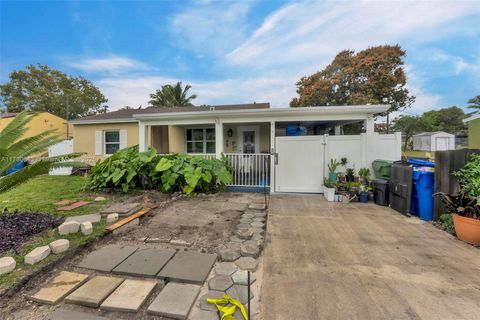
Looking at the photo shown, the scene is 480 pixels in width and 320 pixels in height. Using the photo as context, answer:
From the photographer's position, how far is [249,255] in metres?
2.83

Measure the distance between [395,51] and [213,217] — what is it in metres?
19.9

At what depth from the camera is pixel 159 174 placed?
6.40 metres

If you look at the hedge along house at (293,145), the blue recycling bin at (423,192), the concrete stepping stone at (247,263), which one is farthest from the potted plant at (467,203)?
the concrete stepping stone at (247,263)

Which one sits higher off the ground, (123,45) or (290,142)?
(123,45)

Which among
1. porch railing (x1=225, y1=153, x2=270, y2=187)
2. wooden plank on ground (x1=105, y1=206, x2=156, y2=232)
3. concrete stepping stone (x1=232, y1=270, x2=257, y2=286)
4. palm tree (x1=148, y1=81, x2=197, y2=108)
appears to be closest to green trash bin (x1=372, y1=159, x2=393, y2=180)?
porch railing (x1=225, y1=153, x2=270, y2=187)

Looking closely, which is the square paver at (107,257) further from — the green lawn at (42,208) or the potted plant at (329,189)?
the potted plant at (329,189)

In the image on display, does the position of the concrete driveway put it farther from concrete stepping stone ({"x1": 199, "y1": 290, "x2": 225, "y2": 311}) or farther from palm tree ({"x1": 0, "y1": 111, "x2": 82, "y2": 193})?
palm tree ({"x1": 0, "y1": 111, "x2": 82, "y2": 193})

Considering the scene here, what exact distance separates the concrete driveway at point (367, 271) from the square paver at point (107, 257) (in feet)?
5.89

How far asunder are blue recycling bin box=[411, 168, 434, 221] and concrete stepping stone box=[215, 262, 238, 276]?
411 cm

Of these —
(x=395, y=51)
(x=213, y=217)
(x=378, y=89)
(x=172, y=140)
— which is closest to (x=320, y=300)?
(x=213, y=217)

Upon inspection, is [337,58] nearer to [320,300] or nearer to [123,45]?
[123,45]

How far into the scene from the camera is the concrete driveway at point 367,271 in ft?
6.21

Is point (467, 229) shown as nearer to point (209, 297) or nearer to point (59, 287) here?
point (209, 297)

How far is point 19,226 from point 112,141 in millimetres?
8563
